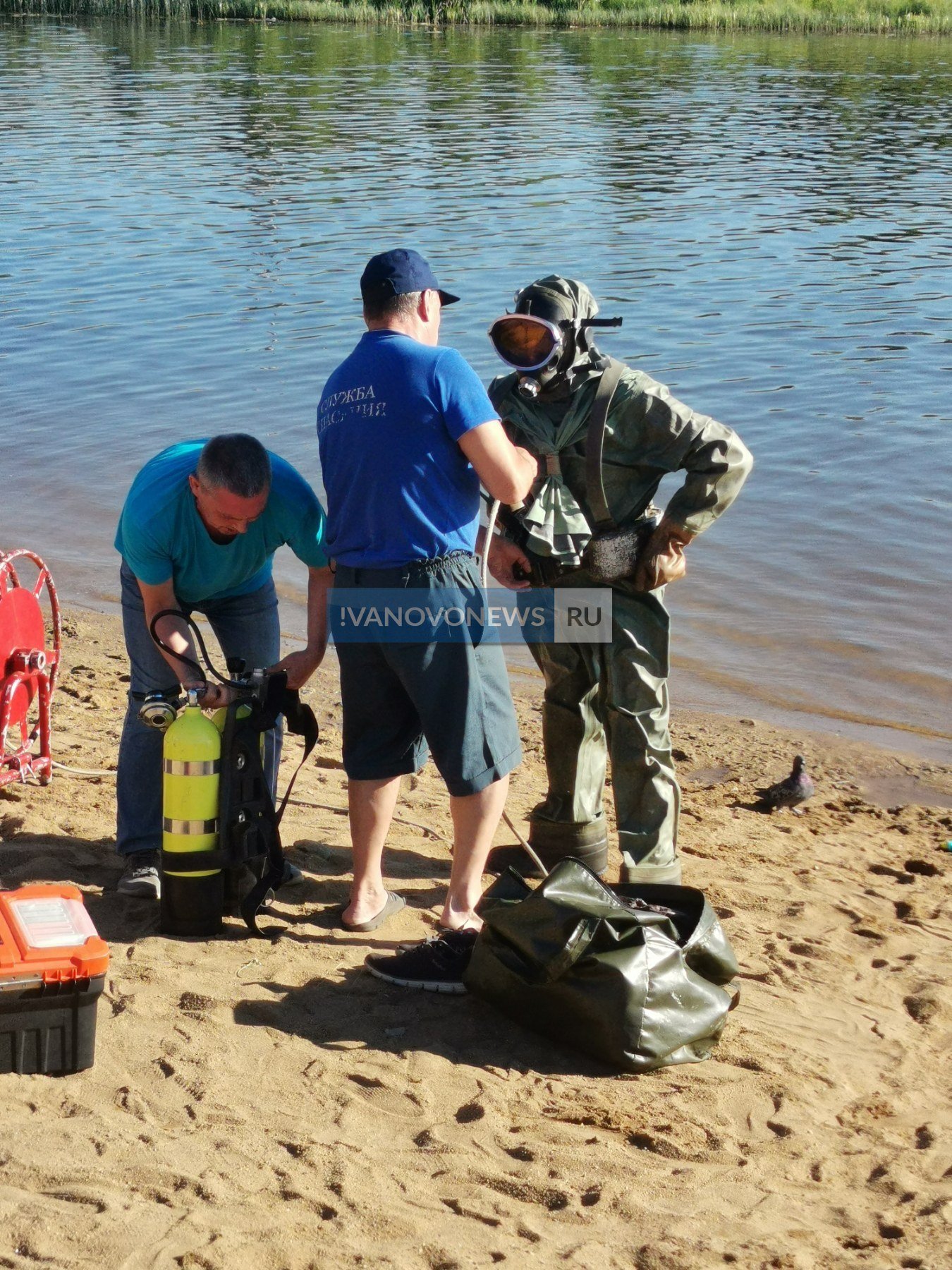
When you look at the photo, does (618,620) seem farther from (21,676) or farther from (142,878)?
(21,676)

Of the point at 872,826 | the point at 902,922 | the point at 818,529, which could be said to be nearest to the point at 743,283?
the point at 818,529

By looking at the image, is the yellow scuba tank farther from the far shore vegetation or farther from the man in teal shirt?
the far shore vegetation

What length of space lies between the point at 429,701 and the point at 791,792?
232cm

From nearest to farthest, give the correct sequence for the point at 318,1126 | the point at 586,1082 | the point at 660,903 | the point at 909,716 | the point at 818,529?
the point at 318,1126 < the point at 586,1082 < the point at 660,903 < the point at 909,716 < the point at 818,529

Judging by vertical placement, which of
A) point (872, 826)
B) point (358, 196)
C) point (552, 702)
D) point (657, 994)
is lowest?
point (872, 826)

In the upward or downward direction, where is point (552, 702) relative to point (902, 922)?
upward

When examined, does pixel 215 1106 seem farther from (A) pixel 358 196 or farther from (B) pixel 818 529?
(A) pixel 358 196

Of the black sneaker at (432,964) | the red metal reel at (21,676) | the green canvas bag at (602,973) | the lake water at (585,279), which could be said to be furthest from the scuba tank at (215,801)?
the lake water at (585,279)

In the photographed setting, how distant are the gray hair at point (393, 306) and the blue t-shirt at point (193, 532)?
0.56m

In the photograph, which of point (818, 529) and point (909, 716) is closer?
point (909, 716)

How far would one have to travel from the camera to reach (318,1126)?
3430mm

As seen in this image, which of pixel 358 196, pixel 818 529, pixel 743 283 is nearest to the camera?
pixel 818 529

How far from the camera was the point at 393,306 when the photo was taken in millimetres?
3930

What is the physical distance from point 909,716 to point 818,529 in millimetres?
2673
